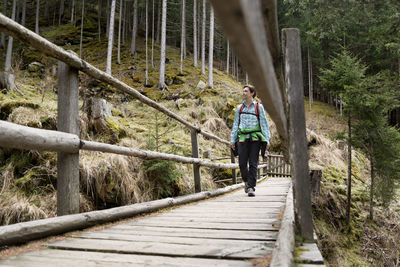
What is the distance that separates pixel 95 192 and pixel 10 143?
5.85ft

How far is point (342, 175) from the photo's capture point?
1012 centimetres

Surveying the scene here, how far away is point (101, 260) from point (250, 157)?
10.1 feet

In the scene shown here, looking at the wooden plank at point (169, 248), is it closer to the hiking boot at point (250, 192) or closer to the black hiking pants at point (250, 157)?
the black hiking pants at point (250, 157)

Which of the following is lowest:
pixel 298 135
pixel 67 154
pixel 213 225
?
pixel 213 225

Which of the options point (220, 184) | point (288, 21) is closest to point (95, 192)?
point (220, 184)

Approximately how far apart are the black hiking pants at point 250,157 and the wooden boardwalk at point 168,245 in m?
1.68

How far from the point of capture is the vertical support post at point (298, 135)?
5.29 feet

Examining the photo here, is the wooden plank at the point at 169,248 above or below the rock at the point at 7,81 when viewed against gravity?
below

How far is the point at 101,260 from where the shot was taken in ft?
4.43

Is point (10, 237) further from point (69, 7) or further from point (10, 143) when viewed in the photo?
point (69, 7)

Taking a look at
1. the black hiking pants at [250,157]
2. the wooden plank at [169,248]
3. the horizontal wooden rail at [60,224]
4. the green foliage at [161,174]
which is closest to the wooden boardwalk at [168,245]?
the wooden plank at [169,248]

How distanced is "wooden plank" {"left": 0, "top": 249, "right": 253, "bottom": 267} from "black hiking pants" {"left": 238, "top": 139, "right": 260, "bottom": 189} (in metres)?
2.87

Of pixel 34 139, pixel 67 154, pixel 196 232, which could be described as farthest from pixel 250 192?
pixel 34 139

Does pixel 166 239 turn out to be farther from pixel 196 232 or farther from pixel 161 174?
pixel 161 174
